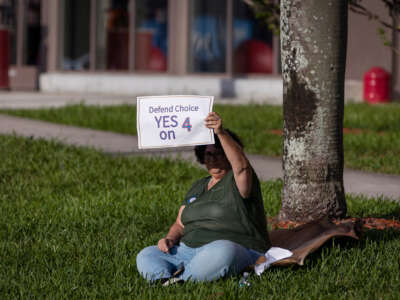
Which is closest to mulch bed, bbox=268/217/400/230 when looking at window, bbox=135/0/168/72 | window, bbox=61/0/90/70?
window, bbox=135/0/168/72

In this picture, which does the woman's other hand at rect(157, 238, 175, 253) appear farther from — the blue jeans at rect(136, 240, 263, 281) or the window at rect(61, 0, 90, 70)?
the window at rect(61, 0, 90, 70)

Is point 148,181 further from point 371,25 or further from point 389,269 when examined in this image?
point 371,25

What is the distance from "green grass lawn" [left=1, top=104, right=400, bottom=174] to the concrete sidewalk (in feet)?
1.79

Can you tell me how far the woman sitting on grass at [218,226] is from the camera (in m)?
4.52

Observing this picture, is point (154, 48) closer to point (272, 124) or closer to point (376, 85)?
point (376, 85)

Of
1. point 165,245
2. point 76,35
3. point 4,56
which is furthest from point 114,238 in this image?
point 76,35

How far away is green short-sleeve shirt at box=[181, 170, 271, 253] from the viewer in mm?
4609

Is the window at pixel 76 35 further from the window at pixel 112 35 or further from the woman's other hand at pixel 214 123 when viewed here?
the woman's other hand at pixel 214 123

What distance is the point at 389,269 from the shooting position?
16.0 feet

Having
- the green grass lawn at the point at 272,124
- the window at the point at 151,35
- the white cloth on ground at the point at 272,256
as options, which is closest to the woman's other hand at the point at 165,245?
the white cloth on ground at the point at 272,256

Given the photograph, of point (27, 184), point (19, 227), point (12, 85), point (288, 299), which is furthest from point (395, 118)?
point (12, 85)

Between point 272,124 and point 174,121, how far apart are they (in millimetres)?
8936

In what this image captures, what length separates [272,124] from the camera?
1330cm

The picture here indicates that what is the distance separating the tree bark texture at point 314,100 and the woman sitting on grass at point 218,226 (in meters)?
1.34
